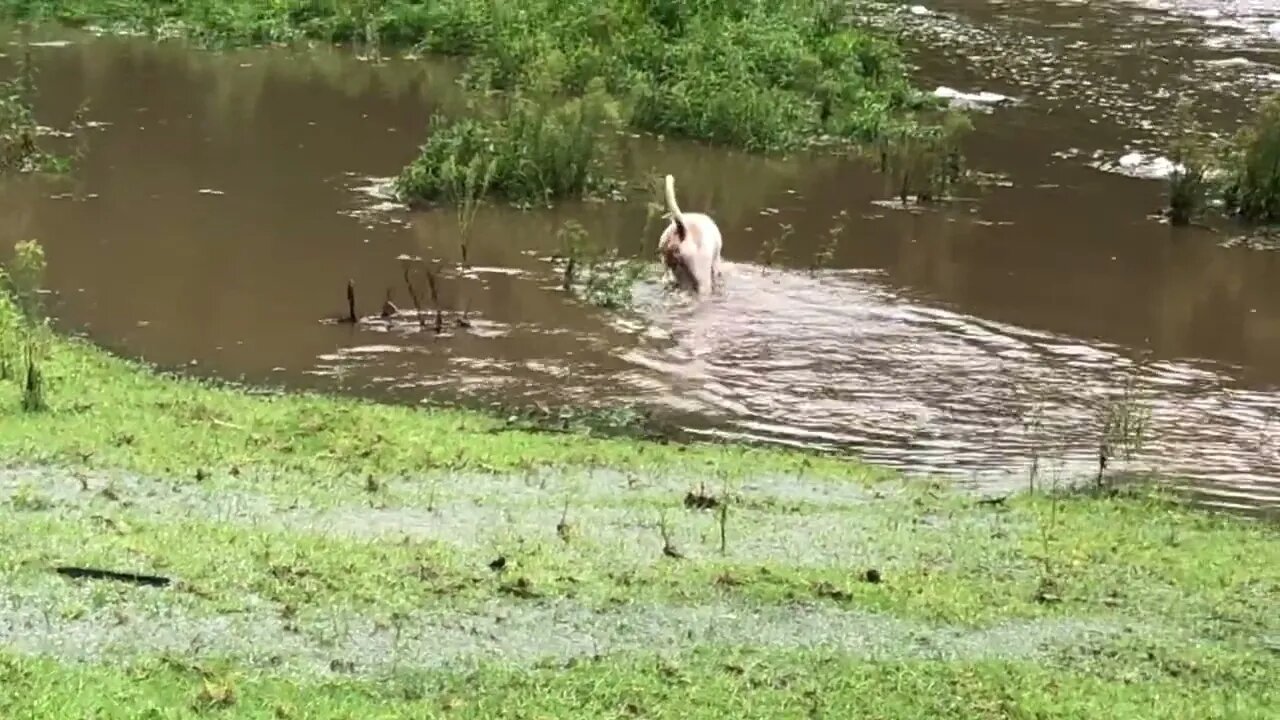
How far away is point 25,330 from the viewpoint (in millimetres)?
9766

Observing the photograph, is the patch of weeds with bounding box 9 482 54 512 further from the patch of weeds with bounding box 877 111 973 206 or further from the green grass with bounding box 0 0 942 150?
the green grass with bounding box 0 0 942 150

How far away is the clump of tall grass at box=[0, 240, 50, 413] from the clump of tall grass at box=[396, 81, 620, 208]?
3726 millimetres

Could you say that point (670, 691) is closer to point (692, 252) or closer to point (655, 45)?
point (692, 252)

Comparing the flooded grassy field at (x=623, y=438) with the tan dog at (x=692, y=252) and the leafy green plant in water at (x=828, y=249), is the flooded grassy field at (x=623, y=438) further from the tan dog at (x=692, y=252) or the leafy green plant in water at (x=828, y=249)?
the tan dog at (x=692, y=252)

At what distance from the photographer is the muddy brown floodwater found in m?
10.2

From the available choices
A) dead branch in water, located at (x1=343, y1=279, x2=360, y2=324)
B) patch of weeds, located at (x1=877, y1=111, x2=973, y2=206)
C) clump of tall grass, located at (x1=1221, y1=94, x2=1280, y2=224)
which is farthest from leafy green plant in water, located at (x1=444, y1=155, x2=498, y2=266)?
clump of tall grass, located at (x1=1221, y1=94, x2=1280, y2=224)

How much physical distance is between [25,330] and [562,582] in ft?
16.0

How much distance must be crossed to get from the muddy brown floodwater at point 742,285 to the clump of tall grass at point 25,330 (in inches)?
19.4

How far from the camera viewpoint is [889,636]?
579cm

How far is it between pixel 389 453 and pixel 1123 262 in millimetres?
7650

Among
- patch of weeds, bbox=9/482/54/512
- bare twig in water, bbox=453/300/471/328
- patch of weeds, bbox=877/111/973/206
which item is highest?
patch of weeds, bbox=877/111/973/206

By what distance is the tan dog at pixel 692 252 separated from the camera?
1225 centimetres

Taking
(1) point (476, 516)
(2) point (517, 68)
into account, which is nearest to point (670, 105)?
(2) point (517, 68)

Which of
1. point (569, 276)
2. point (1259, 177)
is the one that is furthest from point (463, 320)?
point (1259, 177)
